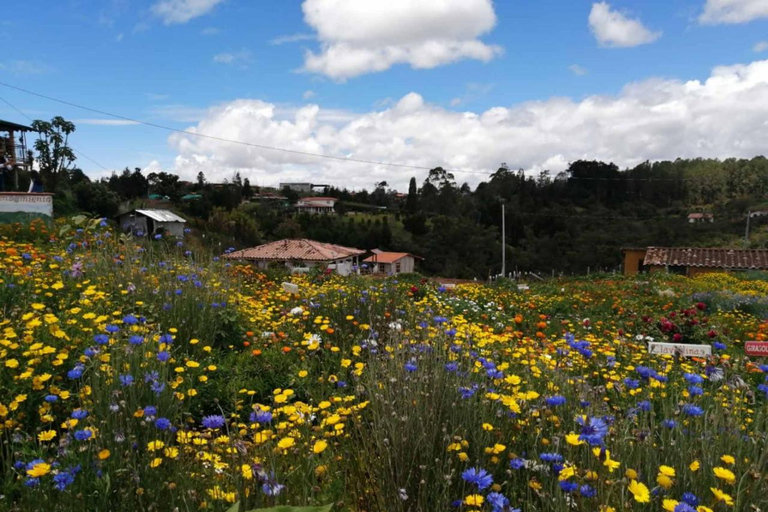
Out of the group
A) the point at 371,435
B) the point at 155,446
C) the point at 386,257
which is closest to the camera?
the point at 155,446

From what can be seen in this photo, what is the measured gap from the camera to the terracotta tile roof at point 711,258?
24.7m

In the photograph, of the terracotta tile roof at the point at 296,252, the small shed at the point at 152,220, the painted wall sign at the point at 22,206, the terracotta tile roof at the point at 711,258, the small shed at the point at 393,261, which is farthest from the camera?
the small shed at the point at 393,261

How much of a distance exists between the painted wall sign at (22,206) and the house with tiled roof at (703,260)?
24931mm

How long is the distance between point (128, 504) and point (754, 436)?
2389 mm

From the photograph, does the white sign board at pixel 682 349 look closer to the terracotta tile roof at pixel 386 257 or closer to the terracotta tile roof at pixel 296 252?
the terracotta tile roof at pixel 296 252

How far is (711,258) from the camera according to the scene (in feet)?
85.5

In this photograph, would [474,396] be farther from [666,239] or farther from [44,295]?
[666,239]

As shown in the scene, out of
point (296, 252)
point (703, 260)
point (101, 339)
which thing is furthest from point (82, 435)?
point (296, 252)

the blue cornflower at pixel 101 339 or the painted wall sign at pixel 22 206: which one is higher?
the painted wall sign at pixel 22 206

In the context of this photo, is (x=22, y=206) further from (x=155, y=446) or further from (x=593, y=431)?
(x=593, y=431)

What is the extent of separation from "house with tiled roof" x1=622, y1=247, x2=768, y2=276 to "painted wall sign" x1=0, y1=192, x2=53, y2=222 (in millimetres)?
24931

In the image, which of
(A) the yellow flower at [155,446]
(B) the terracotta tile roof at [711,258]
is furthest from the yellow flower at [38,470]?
(B) the terracotta tile roof at [711,258]

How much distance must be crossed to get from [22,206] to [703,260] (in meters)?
29.4

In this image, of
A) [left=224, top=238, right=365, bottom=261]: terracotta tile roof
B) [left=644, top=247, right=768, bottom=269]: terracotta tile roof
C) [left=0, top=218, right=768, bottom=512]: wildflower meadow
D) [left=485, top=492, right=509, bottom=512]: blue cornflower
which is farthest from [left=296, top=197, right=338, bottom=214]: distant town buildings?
[left=485, top=492, right=509, bottom=512]: blue cornflower
